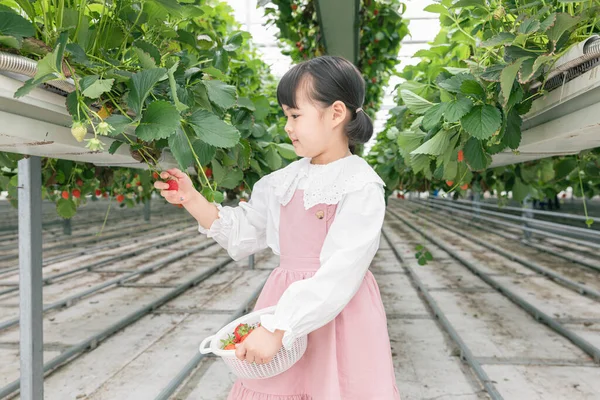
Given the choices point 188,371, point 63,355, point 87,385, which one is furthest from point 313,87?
point 63,355

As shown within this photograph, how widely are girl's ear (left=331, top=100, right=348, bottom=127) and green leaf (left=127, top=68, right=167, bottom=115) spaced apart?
420 mm

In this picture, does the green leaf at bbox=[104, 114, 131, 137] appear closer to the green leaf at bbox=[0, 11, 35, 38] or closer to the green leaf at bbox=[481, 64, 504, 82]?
the green leaf at bbox=[0, 11, 35, 38]

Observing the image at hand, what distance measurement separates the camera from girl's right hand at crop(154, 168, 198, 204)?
118 cm

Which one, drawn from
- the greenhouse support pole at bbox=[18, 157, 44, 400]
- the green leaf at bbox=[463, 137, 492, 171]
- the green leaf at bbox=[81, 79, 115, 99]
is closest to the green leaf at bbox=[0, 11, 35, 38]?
the green leaf at bbox=[81, 79, 115, 99]

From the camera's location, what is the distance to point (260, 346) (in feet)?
2.99

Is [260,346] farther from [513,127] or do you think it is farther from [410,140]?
[410,140]

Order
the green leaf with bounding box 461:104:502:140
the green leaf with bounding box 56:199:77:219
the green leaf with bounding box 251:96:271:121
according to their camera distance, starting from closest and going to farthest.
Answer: the green leaf with bounding box 461:104:502:140 < the green leaf with bounding box 251:96:271:121 < the green leaf with bounding box 56:199:77:219

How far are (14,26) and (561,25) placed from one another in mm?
1015

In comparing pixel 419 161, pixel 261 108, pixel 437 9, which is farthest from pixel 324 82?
pixel 261 108

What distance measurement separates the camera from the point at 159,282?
15.1 feet

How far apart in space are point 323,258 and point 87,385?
5.98 feet

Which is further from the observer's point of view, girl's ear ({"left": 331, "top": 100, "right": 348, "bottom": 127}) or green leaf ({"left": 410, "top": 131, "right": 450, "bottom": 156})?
green leaf ({"left": 410, "top": 131, "right": 450, "bottom": 156})

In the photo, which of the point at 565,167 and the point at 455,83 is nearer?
the point at 455,83

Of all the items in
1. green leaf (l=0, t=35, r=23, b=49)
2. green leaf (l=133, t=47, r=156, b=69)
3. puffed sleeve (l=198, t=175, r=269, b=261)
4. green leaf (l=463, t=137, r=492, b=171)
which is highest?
green leaf (l=133, t=47, r=156, b=69)
